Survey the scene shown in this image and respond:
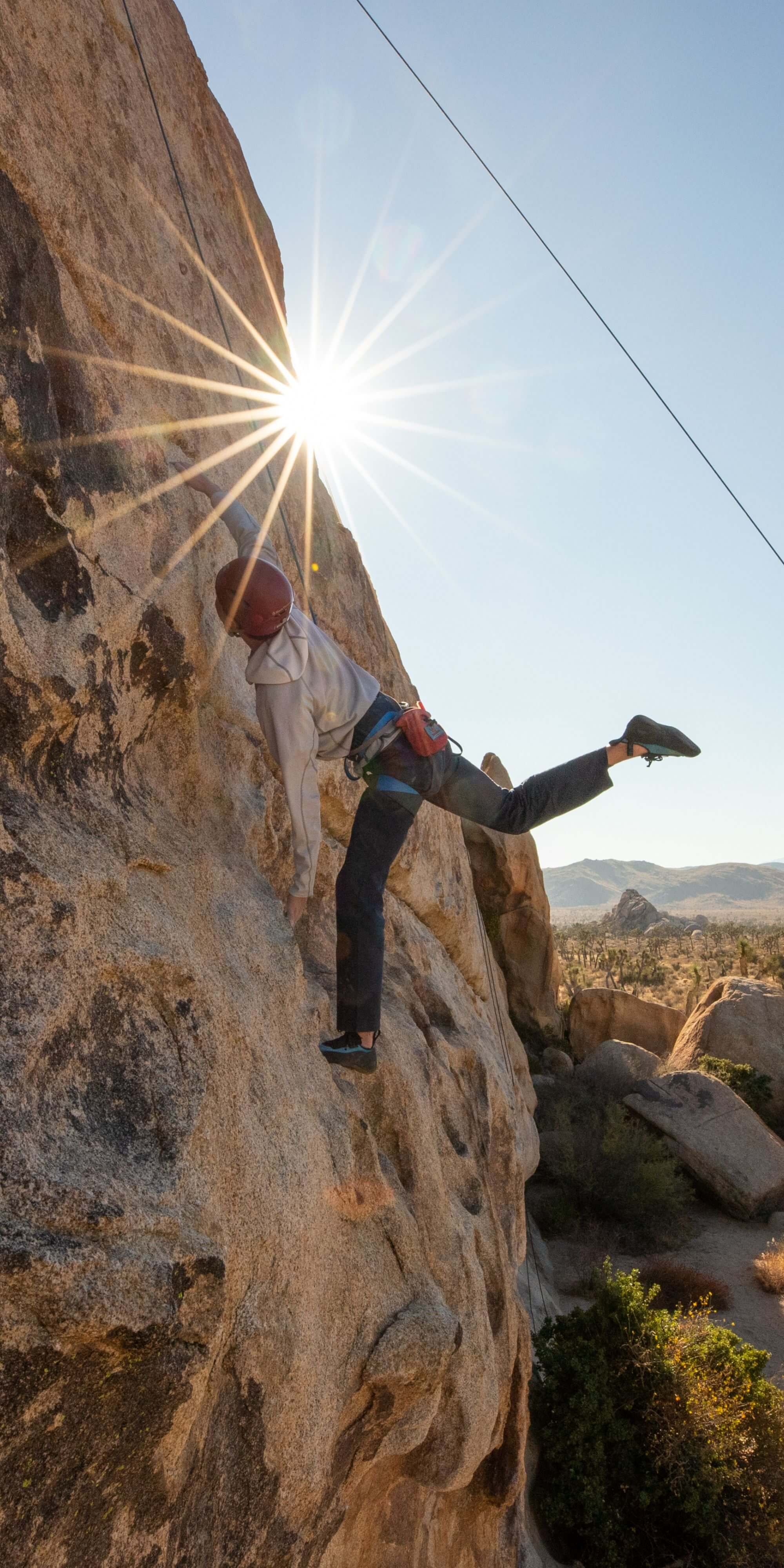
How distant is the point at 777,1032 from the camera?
1972 cm

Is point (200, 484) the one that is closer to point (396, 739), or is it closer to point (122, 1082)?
point (396, 739)

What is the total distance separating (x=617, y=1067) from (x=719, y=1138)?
125 inches

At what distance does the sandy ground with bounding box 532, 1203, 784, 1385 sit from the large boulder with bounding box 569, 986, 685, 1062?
21.7 ft

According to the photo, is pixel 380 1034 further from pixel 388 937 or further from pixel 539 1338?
pixel 539 1338

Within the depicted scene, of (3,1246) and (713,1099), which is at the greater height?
(3,1246)

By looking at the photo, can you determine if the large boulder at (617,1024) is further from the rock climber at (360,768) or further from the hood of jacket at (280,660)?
the hood of jacket at (280,660)

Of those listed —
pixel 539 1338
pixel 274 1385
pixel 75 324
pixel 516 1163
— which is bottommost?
pixel 539 1338

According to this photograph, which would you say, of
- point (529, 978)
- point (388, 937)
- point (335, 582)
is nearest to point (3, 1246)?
point (388, 937)

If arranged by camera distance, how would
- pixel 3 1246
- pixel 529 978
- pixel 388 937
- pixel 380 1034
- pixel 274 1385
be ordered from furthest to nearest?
pixel 529 978
pixel 388 937
pixel 380 1034
pixel 274 1385
pixel 3 1246

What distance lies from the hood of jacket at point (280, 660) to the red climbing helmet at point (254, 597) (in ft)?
0.20

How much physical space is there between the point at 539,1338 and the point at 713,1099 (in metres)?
8.67

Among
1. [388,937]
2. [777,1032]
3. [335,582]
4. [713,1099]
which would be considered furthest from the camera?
[777,1032]

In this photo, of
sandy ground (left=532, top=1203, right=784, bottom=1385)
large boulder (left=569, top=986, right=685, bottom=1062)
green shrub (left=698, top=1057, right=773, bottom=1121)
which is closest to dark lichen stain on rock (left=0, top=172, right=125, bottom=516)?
sandy ground (left=532, top=1203, right=784, bottom=1385)

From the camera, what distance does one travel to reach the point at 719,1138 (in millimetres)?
16406
